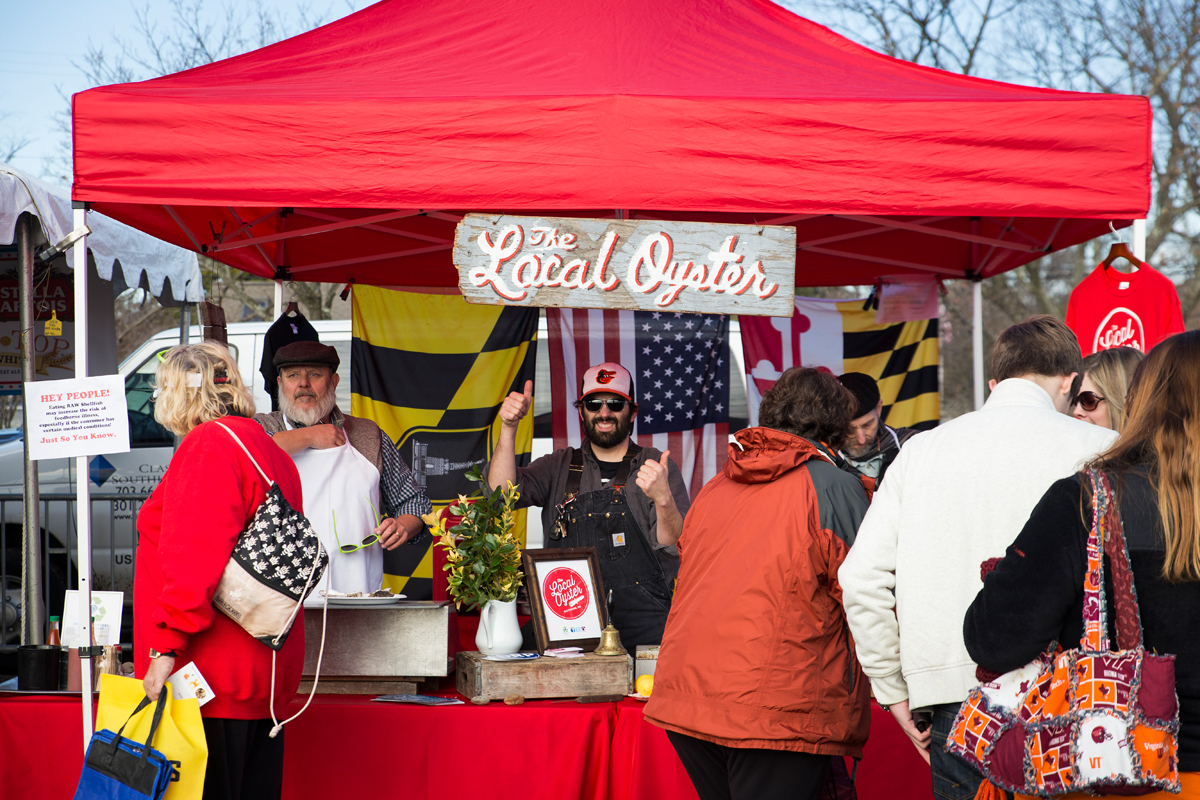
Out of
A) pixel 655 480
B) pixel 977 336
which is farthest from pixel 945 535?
pixel 977 336

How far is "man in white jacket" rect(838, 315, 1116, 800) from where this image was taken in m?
2.13

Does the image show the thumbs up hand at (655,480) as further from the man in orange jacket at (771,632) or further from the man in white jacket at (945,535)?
the man in white jacket at (945,535)

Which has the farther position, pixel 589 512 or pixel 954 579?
pixel 589 512

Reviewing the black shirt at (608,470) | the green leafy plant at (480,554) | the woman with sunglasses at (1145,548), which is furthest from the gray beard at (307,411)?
the woman with sunglasses at (1145,548)

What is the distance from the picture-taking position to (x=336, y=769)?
124 inches

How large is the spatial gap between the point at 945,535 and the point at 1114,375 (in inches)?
53.2

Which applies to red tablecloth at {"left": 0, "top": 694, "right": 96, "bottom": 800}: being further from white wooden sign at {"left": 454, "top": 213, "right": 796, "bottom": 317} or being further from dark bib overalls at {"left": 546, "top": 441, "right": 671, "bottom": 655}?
white wooden sign at {"left": 454, "top": 213, "right": 796, "bottom": 317}

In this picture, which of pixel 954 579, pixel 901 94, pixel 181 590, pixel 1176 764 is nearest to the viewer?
pixel 1176 764

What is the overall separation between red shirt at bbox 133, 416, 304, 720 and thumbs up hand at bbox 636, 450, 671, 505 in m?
1.30

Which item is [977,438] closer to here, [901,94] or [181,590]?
[901,94]

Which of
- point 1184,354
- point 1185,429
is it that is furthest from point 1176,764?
point 1184,354

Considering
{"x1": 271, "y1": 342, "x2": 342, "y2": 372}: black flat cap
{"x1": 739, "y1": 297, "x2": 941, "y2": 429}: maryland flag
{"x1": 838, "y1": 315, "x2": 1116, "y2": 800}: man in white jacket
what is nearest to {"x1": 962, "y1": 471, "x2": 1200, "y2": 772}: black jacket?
{"x1": 838, "y1": 315, "x2": 1116, "y2": 800}: man in white jacket

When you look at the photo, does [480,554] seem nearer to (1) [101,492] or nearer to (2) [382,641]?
(2) [382,641]

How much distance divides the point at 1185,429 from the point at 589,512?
2621 mm
